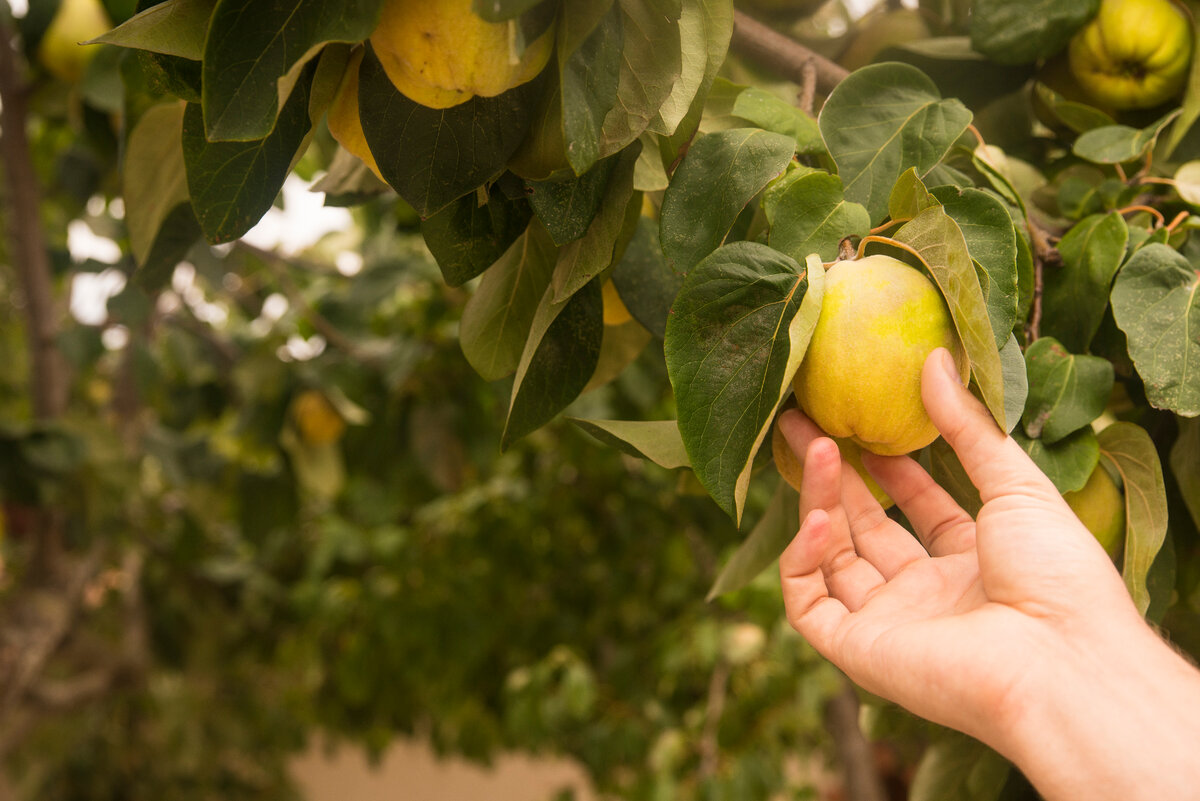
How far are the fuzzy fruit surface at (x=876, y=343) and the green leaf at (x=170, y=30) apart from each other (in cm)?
30

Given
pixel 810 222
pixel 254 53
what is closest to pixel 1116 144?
pixel 810 222

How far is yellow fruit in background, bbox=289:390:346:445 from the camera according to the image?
1.46 meters

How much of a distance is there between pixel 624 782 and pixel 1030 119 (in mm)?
1963

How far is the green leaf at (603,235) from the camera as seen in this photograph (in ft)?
1.39

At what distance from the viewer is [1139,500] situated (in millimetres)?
502

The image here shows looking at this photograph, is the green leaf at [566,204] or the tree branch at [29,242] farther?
the tree branch at [29,242]

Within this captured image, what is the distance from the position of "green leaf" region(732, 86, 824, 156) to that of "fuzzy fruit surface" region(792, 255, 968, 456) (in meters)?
0.11

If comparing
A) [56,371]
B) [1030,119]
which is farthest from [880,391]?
[56,371]

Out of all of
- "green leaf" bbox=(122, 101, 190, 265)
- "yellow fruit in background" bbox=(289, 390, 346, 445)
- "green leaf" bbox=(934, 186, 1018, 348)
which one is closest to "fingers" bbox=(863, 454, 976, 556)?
"green leaf" bbox=(934, 186, 1018, 348)

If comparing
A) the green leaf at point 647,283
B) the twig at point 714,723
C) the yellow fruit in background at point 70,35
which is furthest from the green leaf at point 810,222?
the twig at point 714,723

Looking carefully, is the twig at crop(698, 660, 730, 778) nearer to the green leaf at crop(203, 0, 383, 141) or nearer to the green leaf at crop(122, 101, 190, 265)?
the green leaf at crop(122, 101, 190, 265)

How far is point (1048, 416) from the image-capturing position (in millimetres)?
486

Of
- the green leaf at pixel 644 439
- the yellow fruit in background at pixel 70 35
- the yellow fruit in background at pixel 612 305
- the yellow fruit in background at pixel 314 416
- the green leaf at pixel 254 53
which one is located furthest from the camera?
the yellow fruit in background at pixel 314 416

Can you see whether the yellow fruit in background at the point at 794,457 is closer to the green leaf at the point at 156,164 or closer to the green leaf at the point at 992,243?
the green leaf at the point at 992,243
